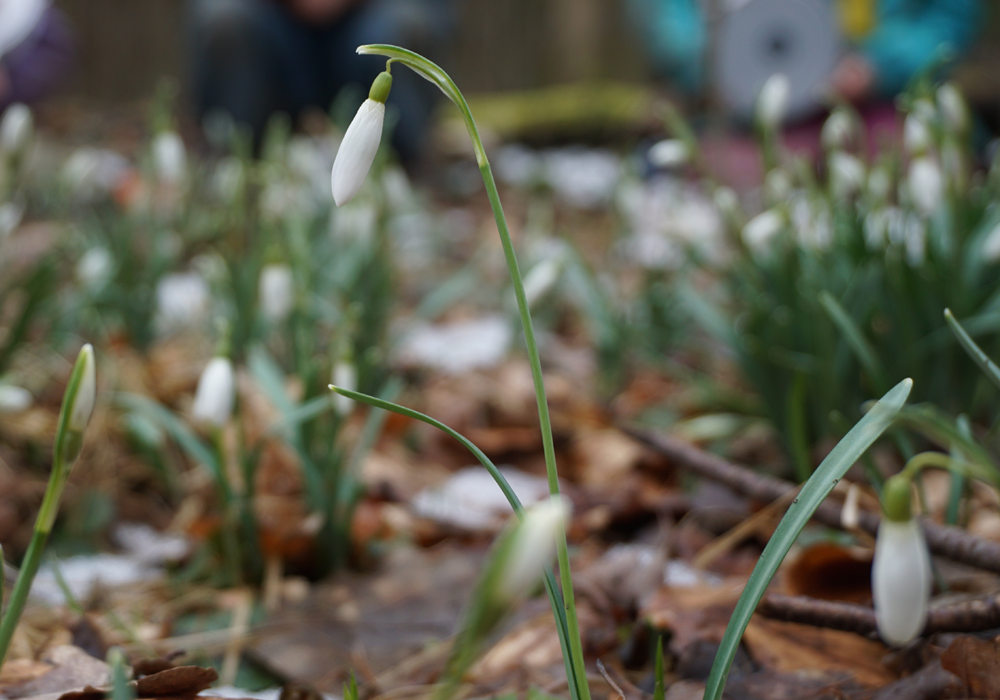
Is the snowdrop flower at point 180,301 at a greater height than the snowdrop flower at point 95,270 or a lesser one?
lesser

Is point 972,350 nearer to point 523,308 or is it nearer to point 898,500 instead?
point 898,500

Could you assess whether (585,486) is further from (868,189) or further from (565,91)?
(565,91)

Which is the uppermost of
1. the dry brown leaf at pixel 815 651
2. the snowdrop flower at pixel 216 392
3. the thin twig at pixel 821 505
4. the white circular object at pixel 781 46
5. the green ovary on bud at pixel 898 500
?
the white circular object at pixel 781 46

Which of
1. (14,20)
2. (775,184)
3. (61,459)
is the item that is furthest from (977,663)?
(14,20)

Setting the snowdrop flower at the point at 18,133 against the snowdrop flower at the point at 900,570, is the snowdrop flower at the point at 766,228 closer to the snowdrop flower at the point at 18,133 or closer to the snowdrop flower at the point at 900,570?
the snowdrop flower at the point at 900,570

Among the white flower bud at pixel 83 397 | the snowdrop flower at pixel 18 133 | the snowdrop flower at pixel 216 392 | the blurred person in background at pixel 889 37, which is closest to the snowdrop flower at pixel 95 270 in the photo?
the snowdrop flower at pixel 18 133
